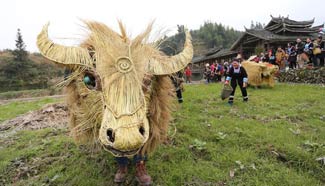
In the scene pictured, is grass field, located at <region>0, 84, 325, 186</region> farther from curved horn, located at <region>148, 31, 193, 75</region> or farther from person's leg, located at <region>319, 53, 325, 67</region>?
person's leg, located at <region>319, 53, 325, 67</region>

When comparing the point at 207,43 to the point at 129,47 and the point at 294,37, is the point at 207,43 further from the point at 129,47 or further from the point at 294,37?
the point at 129,47

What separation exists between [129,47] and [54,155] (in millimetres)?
3002

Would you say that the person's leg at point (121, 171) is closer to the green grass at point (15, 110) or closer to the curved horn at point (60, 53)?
the curved horn at point (60, 53)

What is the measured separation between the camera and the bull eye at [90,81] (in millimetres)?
3131

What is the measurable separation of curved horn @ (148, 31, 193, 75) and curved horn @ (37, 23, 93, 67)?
75 centimetres

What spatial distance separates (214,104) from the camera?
8.09 metres

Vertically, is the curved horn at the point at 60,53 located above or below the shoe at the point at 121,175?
above

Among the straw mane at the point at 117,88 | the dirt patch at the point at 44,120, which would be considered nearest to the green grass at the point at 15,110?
the dirt patch at the point at 44,120

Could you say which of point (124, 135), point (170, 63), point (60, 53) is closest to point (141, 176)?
point (124, 135)

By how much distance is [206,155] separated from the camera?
14.8 ft

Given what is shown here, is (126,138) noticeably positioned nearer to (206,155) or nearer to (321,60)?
(206,155)

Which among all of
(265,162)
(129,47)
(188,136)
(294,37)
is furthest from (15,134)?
(294,37)

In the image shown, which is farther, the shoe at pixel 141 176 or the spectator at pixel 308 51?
the spectator at pixel 308 51

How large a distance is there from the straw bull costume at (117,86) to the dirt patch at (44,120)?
3857 millimetres
